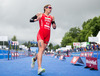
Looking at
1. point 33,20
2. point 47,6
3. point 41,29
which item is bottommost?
point 41,29

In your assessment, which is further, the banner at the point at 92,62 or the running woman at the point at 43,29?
the banner at the point at 92,62

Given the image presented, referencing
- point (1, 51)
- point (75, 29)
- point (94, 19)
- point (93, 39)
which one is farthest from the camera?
point (75, 29)

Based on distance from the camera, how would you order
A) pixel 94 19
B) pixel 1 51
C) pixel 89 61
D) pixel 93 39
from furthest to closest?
pixel 94 19 < pixel 93 39 < pixel 1 51 < pixel 89 61

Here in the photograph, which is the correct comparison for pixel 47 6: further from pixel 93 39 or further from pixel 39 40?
pixel 93 39

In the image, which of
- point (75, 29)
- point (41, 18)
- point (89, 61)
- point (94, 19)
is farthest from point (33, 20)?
point (75, 29)

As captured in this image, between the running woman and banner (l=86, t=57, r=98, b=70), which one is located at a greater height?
the running woman

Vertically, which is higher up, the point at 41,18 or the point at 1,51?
the point at 41,18

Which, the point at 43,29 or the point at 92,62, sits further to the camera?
the point at 92,62

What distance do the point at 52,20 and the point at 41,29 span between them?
0.58 m

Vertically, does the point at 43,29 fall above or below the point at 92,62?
above

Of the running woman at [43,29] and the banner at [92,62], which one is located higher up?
the running woman at [43,29]

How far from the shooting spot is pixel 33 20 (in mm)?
4180

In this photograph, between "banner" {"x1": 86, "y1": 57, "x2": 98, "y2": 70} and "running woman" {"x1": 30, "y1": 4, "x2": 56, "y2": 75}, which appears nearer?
"running woman" {"x1": 30, "y1": 4, "x2": 56, "y2": 75}

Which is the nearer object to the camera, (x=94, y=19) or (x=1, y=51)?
(x=1, y=51)
